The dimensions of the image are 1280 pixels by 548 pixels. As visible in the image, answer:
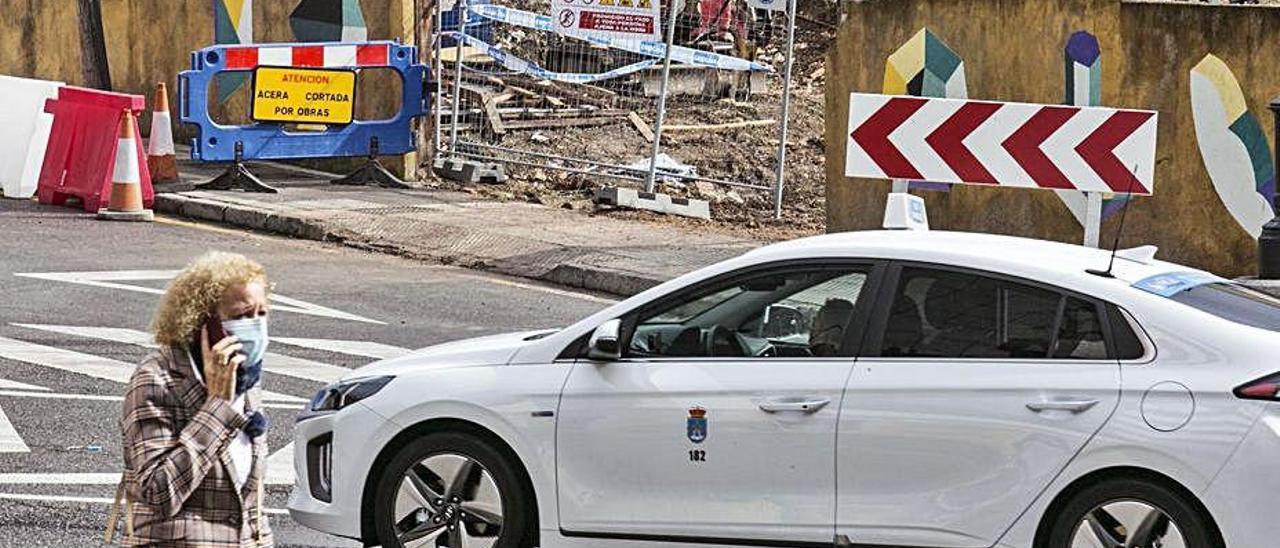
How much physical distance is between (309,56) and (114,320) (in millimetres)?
6182

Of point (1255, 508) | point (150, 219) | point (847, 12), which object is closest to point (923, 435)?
point (1255, 508)

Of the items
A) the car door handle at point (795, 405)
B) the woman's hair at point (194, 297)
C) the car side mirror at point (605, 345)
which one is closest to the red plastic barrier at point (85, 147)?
the car side mirror at point (605, 345)

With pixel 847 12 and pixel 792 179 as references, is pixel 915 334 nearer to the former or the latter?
pixel 847 12

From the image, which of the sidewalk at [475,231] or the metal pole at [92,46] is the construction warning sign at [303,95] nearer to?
the sidewalk at [475,231]

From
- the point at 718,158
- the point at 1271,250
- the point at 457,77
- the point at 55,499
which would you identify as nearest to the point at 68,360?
the point at 55,499

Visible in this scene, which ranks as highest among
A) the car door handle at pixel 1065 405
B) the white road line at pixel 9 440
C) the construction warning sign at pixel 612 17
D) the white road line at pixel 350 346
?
the construction warning sign at pixel 612 17

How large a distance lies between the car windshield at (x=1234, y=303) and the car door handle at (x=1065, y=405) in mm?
529

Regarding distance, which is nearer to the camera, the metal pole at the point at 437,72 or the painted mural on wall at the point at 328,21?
the metal pole at the point at 437,72

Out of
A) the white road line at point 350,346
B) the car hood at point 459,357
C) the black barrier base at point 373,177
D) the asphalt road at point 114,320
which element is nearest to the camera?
the car hood at point 459,357

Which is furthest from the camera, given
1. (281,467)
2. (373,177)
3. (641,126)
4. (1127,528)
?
(641,126)

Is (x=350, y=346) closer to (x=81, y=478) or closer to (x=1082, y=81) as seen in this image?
(x=81, y=478)

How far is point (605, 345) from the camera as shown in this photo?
738 centimetres

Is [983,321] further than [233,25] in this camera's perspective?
No

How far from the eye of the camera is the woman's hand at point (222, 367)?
5254 millimetres
